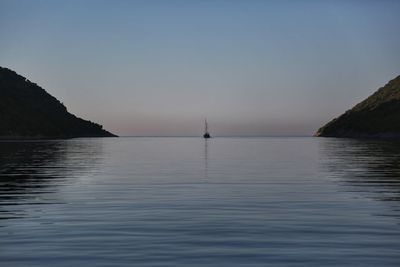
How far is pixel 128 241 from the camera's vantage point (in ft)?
69.1

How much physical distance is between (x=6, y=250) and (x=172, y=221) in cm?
834

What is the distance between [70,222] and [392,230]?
540 inches

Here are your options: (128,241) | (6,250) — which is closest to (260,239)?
(128,241)

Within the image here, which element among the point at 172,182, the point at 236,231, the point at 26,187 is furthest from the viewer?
the point at 172,182

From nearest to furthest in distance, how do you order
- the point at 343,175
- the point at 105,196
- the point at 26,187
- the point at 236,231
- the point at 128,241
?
the point at 128,241 → the point at 236,231 → the point at 105,196 → the point at 26,187 → the point at 343,175

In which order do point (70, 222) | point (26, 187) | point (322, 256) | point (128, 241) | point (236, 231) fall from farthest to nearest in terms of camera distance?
point (26, 187), point (70, 222), point (236, 231), point (128, 241), point (322, 256)

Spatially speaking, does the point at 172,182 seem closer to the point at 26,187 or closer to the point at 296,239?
the point at 26,187

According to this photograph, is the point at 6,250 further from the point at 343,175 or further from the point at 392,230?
the point at 343,175

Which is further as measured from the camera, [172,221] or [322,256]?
[172,221]

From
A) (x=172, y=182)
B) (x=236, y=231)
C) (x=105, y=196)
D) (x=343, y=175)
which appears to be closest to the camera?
(x=236, y=231)

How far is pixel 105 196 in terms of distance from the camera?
3716 cm

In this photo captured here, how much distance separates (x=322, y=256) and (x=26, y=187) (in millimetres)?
29485

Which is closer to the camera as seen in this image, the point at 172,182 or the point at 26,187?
the point at 26,187

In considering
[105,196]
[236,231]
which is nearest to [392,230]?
[236,231]
